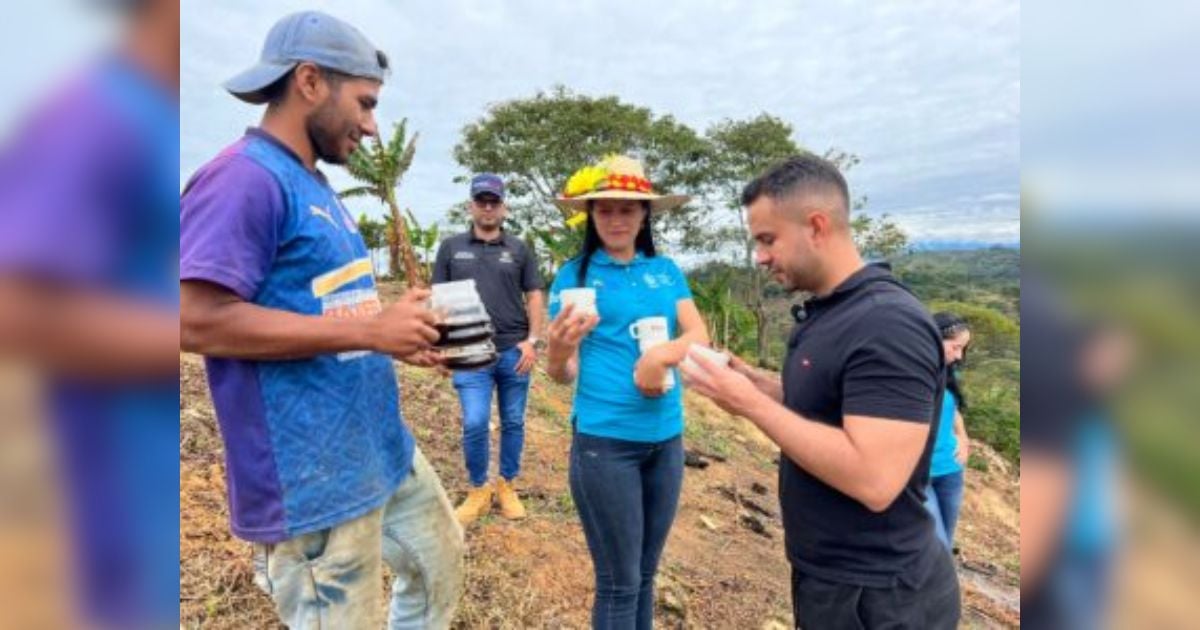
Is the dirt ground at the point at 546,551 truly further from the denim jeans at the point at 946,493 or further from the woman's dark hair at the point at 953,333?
the woman's dark hair at the point at 953,333

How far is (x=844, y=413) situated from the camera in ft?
5.24

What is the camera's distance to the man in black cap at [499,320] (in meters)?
4.58

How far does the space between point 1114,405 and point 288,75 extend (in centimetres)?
181

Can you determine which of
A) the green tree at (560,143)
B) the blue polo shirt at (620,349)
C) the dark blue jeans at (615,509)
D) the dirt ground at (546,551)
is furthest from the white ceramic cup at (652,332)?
the green tree at (560,143)

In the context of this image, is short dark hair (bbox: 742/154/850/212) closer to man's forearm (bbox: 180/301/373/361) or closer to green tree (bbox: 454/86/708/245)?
man's forearm (bbox: 180/301/373/361)

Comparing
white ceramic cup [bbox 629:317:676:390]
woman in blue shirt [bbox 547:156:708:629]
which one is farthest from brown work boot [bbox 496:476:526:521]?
white ceramic cup [bbox 629:317:676:390]

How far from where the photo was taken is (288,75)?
1.74 metres

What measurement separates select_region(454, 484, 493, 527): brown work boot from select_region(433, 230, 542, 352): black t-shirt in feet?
3.12

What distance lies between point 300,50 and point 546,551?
132 inches

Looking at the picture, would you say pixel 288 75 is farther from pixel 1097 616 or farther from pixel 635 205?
pixel 1097 616

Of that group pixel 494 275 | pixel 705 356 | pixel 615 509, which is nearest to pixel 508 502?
pixel 494 275

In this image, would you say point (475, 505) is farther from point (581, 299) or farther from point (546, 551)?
point (581, 299)

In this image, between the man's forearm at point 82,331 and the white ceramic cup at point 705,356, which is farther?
the white ceramic cup at point 705,356

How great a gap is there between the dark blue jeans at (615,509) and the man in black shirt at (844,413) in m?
0.75
